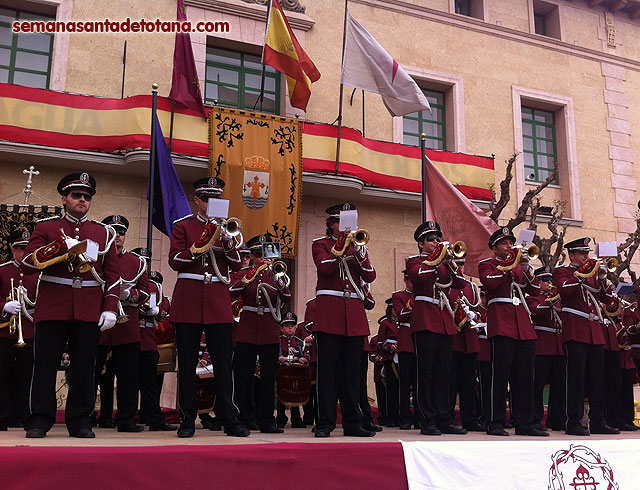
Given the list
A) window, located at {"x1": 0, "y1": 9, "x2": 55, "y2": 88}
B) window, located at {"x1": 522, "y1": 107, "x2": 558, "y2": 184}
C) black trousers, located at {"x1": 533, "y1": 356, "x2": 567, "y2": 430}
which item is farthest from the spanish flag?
window, located at {"x1": 522, "y1": 107, "x2": 558, "y2": 184}

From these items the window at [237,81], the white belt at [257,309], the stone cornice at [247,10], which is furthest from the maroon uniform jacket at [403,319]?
the stone cornice at [247,10]

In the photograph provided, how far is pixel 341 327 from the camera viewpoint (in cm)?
620

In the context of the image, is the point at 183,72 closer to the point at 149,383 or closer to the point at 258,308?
the point at 258,308

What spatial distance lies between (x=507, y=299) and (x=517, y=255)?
66 cm

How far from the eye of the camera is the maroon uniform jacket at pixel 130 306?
6676 millimetres

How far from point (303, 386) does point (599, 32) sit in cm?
1488

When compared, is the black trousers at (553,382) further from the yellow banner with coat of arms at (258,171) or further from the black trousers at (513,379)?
the yellow banner with coat of arms at (258,171)

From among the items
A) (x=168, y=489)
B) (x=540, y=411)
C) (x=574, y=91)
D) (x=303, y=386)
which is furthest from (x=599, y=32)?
(x=168, y=489)

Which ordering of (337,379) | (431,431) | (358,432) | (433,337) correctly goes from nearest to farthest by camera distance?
(358,432) < (337,379) < (431,431) < (433,337)

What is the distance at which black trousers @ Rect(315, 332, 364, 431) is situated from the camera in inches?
239

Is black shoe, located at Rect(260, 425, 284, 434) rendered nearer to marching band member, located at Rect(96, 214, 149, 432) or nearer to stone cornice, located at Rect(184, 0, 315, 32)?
marching band member, located at Rect(96, 214, 149, 432)

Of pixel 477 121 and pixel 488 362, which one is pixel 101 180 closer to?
pixel 488 362

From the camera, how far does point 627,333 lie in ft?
28.7

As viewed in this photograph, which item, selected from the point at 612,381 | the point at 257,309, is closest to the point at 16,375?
the point at 257,309
